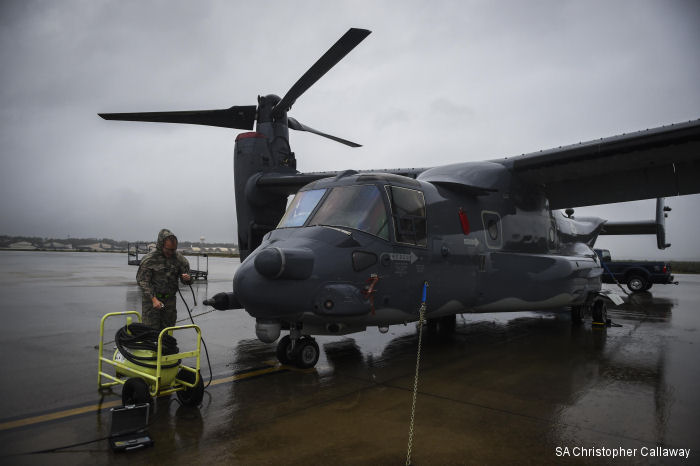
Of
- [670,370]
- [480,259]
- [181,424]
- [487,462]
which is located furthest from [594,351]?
[181,424]

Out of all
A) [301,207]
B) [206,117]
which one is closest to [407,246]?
[301,207]

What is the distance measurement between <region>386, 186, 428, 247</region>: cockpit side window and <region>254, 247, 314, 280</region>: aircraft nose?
1556 mm

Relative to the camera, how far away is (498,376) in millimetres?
5852

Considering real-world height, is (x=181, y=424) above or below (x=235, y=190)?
below

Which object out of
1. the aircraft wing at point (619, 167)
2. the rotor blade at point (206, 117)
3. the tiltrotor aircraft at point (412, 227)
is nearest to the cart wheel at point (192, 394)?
the tiltrotor aircraft at point (412, 227)

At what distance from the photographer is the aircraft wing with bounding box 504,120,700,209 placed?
7215 mm

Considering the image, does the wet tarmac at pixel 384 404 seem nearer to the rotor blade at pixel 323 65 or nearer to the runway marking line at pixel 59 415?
the runway marking line at pixel 59 415

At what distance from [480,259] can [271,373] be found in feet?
13.1

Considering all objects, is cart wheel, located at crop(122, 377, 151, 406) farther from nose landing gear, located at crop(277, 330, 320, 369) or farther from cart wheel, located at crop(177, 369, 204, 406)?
nose landing gear, located at crop(277, 330, 320, 369)

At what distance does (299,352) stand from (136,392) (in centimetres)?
221

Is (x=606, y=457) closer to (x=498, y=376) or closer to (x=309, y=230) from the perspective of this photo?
(x=498, y=376)

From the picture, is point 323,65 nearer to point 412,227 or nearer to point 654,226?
point 412,227

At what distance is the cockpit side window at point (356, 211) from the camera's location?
5.98 metres

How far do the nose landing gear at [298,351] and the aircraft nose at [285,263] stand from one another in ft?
3.40
